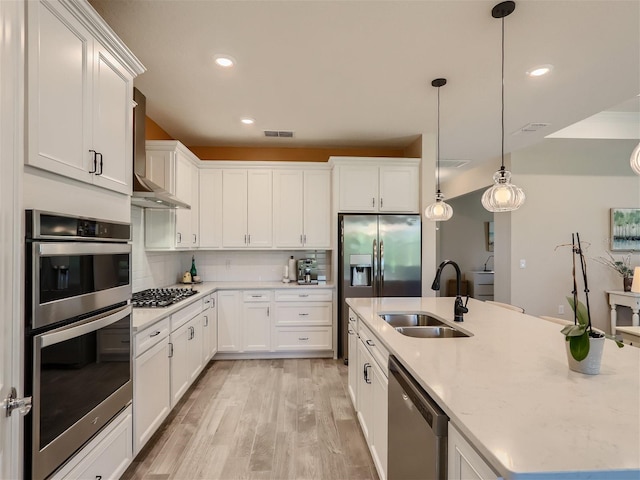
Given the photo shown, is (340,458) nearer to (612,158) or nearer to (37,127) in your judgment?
(37,127)

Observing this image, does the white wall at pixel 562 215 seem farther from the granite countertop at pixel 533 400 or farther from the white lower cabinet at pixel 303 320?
the granite countertop at pixel 533 400

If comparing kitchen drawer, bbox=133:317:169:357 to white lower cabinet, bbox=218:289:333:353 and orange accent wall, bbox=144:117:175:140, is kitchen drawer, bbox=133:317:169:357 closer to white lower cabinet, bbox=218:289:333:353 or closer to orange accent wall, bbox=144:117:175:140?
white lower cabinet, bbox=218:289:333:353

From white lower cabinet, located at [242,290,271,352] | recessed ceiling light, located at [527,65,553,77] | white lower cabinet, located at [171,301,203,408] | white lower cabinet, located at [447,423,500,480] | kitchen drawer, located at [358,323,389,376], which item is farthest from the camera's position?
white lower cabinet, located at [242,290,271,352]

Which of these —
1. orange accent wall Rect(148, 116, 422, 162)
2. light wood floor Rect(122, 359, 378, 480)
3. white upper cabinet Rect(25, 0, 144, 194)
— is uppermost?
orange accent wall Rect(148, 116, 422, 162)

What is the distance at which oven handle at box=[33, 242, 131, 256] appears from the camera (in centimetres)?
116

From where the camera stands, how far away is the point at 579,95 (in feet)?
9.72

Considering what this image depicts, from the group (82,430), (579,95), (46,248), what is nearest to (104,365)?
(82,430)

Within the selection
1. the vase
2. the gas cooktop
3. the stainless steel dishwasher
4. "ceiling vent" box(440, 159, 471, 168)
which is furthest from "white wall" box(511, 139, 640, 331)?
the gas cooktop

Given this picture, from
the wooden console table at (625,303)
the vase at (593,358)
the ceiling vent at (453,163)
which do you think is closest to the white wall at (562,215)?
the wooden console table at (625,303)

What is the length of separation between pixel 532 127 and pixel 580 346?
11.2ft

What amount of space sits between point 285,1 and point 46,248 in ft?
5.45

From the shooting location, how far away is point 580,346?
1.19 metres

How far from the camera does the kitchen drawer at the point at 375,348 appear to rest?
5.64 ft

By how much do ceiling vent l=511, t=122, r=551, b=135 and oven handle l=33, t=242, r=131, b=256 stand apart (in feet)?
13.6
